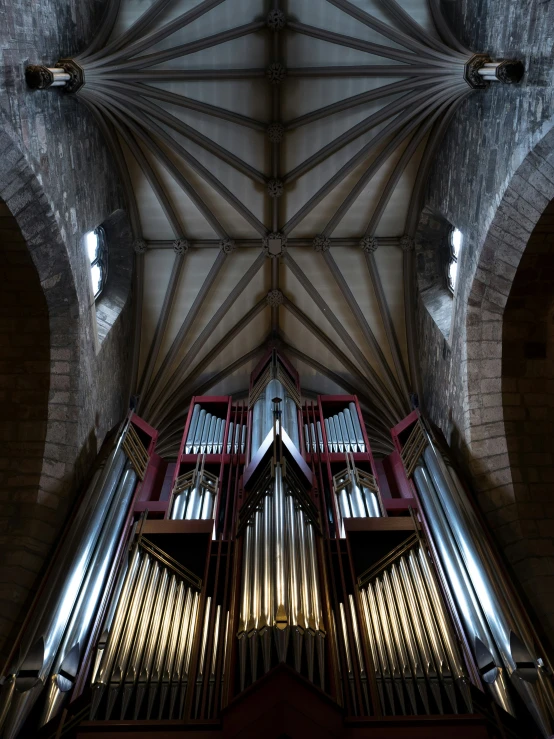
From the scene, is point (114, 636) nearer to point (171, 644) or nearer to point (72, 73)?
point (171, 644)

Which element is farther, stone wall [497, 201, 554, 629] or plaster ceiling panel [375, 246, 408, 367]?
plaster ceiling panel [375, 246, 408, 367]

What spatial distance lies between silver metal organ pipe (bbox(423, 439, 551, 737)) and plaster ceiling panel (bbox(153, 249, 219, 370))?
6.61 m

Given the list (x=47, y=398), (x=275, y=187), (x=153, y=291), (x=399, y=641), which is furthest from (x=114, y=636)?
(x=275, y=187)

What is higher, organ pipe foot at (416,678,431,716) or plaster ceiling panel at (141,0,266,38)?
plaster ceiling panel at (141,0,266,38)

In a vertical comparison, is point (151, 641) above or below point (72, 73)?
below

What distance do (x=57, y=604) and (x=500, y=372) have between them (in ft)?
20.8

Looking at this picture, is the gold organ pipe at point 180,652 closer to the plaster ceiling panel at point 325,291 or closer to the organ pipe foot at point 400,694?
the organ pipe foot at point 400,694

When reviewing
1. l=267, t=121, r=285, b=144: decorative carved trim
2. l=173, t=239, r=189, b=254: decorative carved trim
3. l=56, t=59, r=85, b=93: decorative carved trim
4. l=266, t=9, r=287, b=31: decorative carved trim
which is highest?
l=266, t=9, r=287, b=31: decorative carved trim

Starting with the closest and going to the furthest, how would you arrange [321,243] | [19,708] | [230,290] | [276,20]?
[19,708] → [276,20] → [321,243] → [230,290]

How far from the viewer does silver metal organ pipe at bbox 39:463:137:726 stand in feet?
18.7

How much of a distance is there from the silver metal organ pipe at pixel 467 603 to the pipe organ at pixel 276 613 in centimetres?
2

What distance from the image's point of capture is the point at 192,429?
467 inches

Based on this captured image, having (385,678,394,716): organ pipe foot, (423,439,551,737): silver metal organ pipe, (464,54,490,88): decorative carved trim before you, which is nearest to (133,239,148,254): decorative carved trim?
(464,54,490,88): decorative carved trim

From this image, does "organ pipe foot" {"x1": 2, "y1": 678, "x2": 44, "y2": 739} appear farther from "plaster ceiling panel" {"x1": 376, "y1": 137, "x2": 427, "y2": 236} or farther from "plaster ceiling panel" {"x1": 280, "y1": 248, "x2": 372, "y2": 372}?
"plaster ceiling panel" {"x1": 376, "y1": 137, "x2": 427, "y2": 236}
